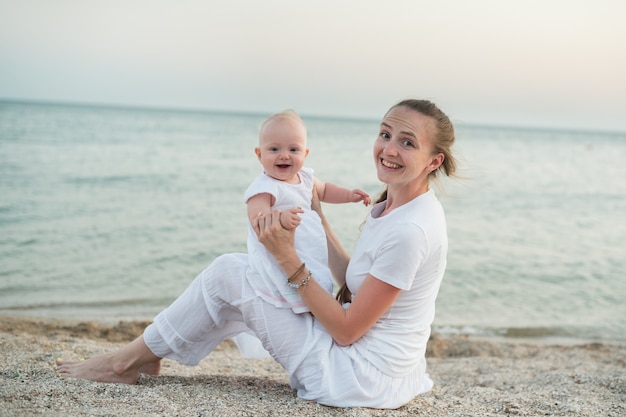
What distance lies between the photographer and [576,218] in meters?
16.0

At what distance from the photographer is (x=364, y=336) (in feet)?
10.1

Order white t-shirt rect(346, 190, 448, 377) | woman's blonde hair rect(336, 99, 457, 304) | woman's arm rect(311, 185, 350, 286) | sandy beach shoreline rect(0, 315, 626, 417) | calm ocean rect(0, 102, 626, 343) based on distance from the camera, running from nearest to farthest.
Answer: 1. white t-shirt rect(346, 190, 448, 377)
2. sandy beach shoreline rect(0, 315, 626, 417)
3. woman's blonde hair rect(336, 99, 457, 304)
4. woman's arm rect(311, 185, 350, 286)
5. calm ocean rect(0, 102, 626, 343)

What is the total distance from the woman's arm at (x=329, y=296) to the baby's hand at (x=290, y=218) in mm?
26

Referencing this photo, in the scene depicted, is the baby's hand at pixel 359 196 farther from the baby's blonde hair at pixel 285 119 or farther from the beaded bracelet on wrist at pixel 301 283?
the beaded bracelet on wrist at pixel 301 283

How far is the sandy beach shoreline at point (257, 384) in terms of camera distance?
2.93 m

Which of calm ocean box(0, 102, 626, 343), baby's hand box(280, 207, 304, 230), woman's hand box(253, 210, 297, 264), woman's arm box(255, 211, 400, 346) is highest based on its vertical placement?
baby's hand box(280, 207, 304, 230)

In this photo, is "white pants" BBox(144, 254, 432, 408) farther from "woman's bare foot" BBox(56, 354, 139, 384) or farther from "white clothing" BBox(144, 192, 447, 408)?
"woman's bare foot" BBox(56, 354, 139, 384)

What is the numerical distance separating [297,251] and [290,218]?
15.8 inches

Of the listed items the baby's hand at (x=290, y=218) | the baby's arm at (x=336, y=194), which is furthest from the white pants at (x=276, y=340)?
the baby's arm at (x=336, y=194)

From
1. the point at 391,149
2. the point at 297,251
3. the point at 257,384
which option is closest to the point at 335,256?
the point at 297,251

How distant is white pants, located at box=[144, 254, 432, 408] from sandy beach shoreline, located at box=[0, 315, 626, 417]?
0.32 feet

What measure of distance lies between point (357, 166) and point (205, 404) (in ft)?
76.8

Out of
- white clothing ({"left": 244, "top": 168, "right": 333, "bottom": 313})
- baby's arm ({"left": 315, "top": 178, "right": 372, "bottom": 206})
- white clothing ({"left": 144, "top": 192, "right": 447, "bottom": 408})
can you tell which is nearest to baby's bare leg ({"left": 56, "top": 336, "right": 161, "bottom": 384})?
white clothing ({"left": 144, "top": 192, "right": 447, "bottom": 408})

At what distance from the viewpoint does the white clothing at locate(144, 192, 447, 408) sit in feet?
9.65
